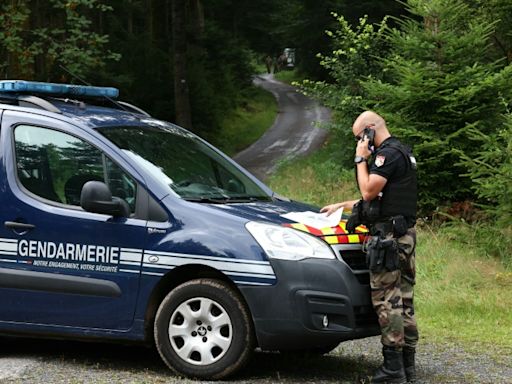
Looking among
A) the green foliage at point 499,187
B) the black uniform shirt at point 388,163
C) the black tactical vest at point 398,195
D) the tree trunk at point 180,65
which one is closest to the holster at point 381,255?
the black tactical vest at point 398,195

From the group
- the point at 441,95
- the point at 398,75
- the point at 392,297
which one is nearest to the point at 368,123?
the point at 392,297

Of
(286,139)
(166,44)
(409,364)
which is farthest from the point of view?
(286,139)

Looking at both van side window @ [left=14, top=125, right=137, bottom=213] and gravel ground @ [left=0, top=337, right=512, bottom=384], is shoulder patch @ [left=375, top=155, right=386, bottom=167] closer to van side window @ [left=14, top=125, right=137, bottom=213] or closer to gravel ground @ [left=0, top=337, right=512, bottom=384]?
gravel ground @ [left=0, top=337, right=512, bottom=384]

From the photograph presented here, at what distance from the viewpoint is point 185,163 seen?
22.0 ft

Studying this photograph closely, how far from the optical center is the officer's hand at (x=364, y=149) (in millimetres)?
6043

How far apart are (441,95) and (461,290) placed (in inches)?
170

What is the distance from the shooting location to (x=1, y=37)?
60.0 feet

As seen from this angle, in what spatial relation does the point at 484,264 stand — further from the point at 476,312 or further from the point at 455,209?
the point at 455,209

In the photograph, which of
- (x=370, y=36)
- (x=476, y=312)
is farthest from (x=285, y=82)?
(x=476, y=312)

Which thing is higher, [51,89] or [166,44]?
[166,44]

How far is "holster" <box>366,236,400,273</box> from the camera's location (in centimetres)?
577

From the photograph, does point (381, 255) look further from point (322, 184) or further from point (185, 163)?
point (322, 184)

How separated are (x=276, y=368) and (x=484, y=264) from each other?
493cm

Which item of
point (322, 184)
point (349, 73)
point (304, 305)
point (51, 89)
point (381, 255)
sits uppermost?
point (349, 73)
